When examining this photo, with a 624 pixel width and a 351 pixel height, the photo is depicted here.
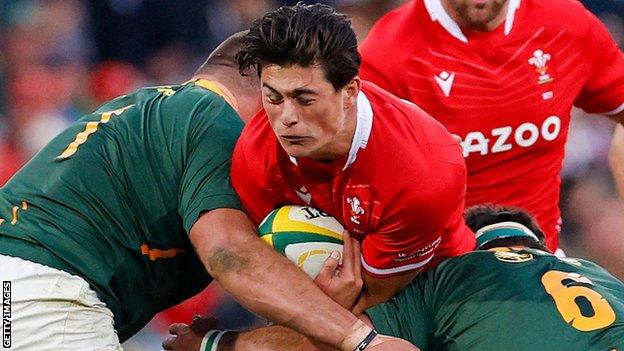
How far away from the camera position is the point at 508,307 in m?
4.28

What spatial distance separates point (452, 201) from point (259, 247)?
0.69 meters

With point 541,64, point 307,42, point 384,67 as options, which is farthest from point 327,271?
point 541,64

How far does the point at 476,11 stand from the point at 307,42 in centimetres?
162

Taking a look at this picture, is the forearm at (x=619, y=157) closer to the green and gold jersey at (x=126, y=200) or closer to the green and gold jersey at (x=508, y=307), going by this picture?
the green and gold jersey at (x=508, y=307)

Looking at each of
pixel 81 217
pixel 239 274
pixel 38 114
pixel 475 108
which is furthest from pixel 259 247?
pixel 38 114

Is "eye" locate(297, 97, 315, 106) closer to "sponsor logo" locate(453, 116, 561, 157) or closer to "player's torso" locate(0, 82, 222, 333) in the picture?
"player's torso" locate(0, 82, 222, 333)

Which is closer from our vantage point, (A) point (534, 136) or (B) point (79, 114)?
(A) point (534, 136)

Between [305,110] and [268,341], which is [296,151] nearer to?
[305,110]

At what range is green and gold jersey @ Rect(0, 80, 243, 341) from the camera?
4.59 meters

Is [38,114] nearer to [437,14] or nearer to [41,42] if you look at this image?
[41,42]

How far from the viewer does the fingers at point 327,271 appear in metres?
4.37

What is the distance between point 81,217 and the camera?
15.2 ft

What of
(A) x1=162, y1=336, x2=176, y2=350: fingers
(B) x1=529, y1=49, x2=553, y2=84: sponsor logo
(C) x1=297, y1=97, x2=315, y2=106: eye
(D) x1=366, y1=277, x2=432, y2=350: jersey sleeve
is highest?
(C) x1=297, y1=97, x2=315, y2=106: eye

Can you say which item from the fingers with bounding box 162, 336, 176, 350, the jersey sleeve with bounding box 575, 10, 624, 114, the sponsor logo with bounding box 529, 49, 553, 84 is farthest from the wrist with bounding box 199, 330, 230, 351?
the jersey sleeve with bounding box 575, 10, 624, 114
